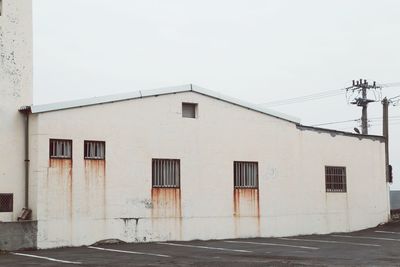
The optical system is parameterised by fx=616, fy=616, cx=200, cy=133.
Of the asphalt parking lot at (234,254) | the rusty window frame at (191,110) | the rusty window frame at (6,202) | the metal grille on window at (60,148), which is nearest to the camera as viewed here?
the asphalt parking lot at (234,254)

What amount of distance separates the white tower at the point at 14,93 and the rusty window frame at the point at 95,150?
Answer: 1899 mm

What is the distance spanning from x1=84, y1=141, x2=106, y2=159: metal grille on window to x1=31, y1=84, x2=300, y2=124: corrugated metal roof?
124 centimetres

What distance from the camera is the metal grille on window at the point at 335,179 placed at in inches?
963

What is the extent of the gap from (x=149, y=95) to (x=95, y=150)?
2.69 meters

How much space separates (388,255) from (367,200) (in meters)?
10.5

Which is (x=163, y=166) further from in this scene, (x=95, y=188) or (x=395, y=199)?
(x=395, y=199)

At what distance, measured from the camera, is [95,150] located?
766 inches

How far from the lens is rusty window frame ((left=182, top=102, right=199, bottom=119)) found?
21500mm

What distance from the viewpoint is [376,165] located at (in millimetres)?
26266

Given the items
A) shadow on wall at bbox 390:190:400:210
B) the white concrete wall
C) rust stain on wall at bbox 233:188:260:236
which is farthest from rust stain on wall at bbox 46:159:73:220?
shadow on wall at bbox 390:190:400:210

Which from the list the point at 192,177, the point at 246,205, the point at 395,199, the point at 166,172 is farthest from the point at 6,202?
the point at 395,199

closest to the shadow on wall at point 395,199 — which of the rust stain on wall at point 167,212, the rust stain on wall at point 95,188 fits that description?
the rust stain on wall at point 167,212

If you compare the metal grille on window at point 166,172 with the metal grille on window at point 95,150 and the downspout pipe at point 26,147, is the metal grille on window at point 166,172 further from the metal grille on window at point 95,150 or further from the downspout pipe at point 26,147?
the downspout pipe at point 26,147

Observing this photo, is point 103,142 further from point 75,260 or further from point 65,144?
point 75,260
